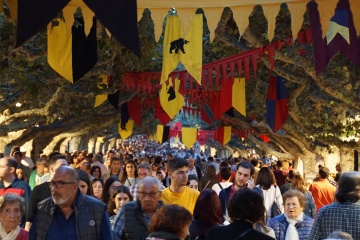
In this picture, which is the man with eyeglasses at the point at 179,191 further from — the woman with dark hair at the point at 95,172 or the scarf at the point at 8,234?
the woman with dark hair at the point at 95,172

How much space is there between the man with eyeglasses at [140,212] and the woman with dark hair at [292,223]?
Result: 1.61 m

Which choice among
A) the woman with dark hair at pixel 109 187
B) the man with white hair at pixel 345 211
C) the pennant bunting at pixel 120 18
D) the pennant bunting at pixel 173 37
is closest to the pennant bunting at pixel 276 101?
the pennant bunting at pixel 173 37

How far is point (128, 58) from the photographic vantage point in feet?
76.2

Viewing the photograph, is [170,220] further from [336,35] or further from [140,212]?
[336,35]

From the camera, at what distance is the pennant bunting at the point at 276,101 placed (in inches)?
906

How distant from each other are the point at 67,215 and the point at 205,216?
1.28 meters

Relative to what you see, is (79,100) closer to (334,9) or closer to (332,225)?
(334,9)

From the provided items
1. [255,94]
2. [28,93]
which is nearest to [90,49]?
[28,93]

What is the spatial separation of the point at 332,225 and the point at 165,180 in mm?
11034

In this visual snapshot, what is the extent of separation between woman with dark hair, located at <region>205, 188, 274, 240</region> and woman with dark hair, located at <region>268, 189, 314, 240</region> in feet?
7.43

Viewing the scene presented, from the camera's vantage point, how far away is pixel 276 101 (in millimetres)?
23031

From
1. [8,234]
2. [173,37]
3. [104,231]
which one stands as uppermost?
[173,37]

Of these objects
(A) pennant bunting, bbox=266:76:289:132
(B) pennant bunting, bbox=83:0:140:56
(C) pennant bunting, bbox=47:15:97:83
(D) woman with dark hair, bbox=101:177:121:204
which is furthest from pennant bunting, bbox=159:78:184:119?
(B) pennant bunting, bbox=83:0:140:56

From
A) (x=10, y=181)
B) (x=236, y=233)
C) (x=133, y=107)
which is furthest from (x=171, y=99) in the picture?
(x=236, y=233)
